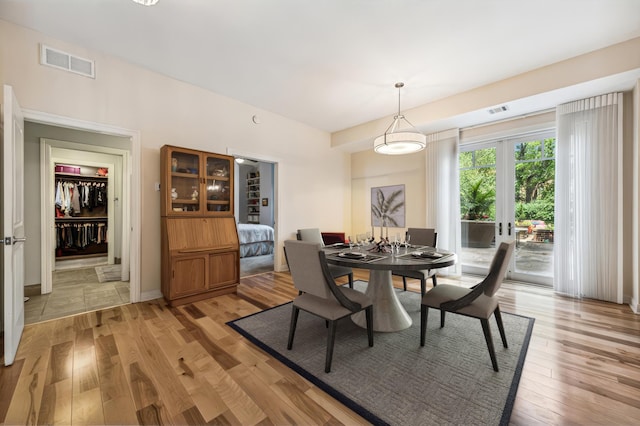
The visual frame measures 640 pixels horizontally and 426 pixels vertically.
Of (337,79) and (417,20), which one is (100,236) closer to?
(337,79)

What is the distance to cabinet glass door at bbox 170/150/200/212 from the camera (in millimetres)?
3254

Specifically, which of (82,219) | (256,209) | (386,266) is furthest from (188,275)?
(256,209)

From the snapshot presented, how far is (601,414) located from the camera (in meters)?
1.45

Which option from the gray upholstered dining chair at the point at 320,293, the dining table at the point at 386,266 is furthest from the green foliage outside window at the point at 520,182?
the gray upholstered dining chair at the point at 320,293

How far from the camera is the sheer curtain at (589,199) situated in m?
3.17

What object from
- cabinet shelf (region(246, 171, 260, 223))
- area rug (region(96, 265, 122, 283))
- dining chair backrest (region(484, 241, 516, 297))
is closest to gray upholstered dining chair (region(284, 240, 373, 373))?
dining chair backrest (region(484, 241, 516, 297))

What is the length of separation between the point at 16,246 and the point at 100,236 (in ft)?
15.2

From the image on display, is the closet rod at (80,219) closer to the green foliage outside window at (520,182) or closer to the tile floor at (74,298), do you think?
the tile floor at (74,298)

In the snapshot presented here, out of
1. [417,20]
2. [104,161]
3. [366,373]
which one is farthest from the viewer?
[104,161]

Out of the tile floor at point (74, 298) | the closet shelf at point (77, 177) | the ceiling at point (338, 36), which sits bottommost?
the tile floor at point (74, 298)

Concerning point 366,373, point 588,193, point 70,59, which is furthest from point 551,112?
point 70,59

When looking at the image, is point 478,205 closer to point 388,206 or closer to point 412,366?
point 388,206

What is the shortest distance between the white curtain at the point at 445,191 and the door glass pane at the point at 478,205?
0.34 meters

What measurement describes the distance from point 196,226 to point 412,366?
2888 millimetres
